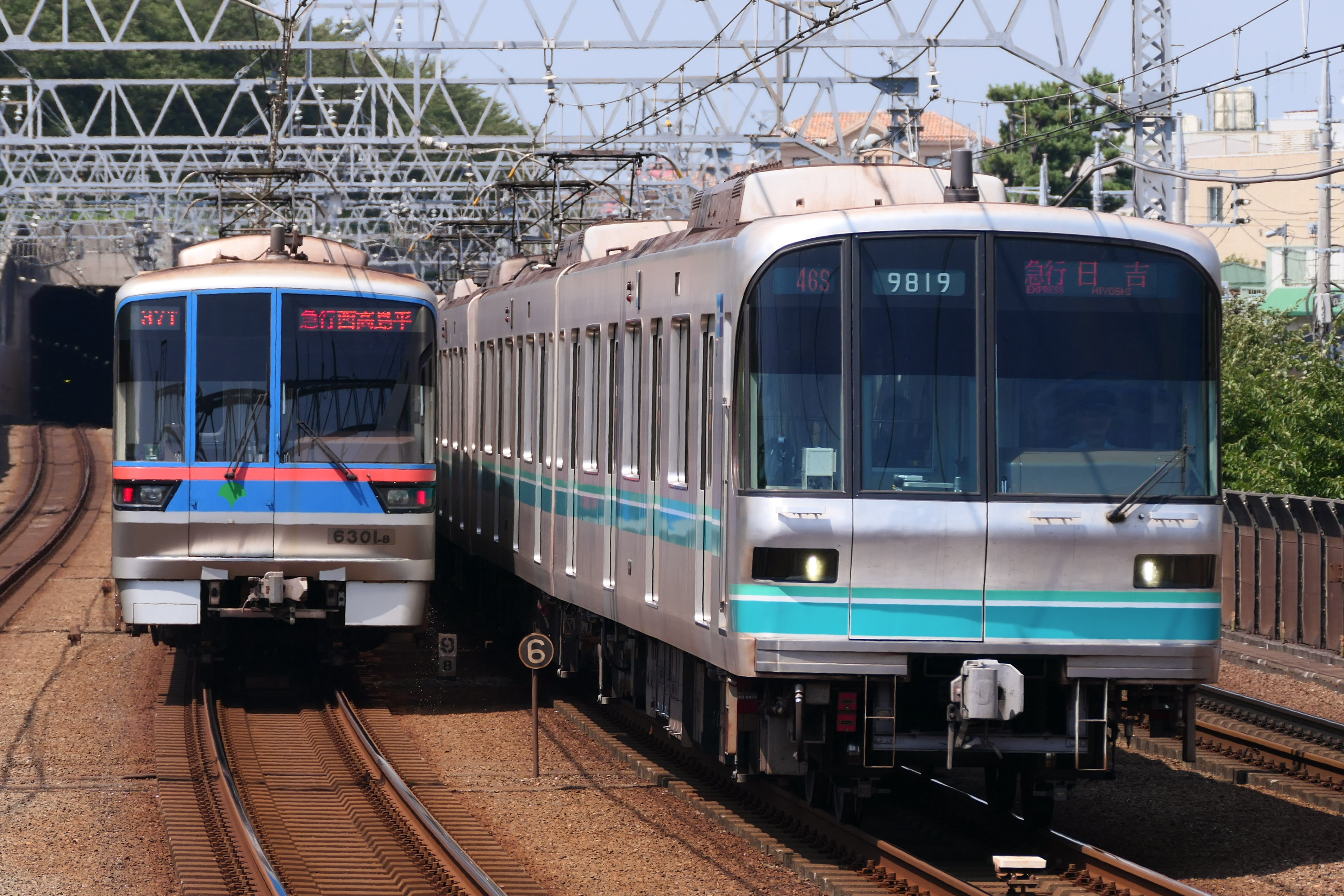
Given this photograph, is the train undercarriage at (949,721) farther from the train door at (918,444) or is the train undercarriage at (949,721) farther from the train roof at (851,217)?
the train roof at (851,217)

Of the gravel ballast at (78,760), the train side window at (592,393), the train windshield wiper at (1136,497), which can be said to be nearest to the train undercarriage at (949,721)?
the train windshield wiper at (1136,497)

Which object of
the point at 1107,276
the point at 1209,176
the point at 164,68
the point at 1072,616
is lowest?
the point at 1072,616

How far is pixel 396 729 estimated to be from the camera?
1367 cm

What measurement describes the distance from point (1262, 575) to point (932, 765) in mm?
11112

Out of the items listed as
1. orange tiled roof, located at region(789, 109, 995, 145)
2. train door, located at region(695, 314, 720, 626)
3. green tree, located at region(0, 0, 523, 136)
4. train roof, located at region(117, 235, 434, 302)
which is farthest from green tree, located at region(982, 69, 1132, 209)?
train door, located at region(695, 314, 720, 626)

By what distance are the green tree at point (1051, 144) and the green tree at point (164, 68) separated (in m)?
18.3

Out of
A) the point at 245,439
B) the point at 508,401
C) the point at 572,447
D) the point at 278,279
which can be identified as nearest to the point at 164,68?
the point at 508,401

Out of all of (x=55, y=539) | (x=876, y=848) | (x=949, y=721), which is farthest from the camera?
(x=55, y=539)

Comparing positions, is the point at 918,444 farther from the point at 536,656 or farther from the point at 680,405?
the point at 536,656

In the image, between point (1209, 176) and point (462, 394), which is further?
point (462, 394)

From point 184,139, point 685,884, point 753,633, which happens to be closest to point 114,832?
point 685,884

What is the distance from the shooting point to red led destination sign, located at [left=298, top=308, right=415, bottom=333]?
1391cm

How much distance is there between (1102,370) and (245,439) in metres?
7.00

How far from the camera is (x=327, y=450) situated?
1379 cm
